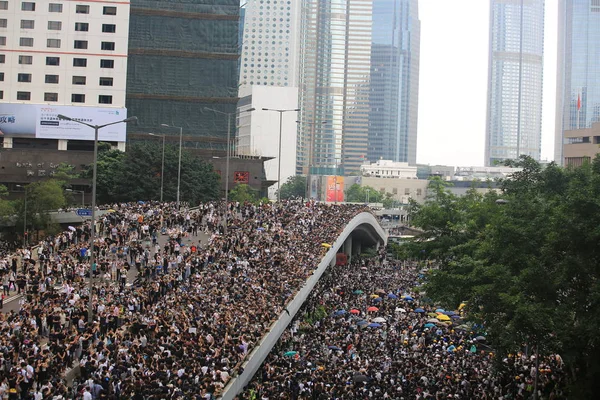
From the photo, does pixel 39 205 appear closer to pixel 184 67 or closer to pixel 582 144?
pixel 184 67

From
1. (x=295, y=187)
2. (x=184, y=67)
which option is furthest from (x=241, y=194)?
(x=295, y=187)

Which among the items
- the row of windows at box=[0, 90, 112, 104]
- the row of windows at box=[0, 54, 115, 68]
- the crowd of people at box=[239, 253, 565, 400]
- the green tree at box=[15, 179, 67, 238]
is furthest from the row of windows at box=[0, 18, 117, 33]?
the crowd of people at box=[239, 253, 565, 400]

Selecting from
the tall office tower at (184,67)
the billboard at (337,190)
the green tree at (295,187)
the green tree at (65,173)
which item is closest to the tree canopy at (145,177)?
the green tree at (65,173)

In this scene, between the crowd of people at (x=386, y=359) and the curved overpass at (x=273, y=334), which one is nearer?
the curved overpass at (x=273, y=334)

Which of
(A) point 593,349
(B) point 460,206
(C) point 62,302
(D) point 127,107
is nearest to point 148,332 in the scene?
(C) point 62,302

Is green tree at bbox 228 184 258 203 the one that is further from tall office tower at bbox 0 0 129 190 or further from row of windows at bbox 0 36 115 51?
row of windows at bbox 0 36 115 51

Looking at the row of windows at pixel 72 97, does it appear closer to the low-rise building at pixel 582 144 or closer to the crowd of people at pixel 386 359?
the crowd of people at pixel 386 359
